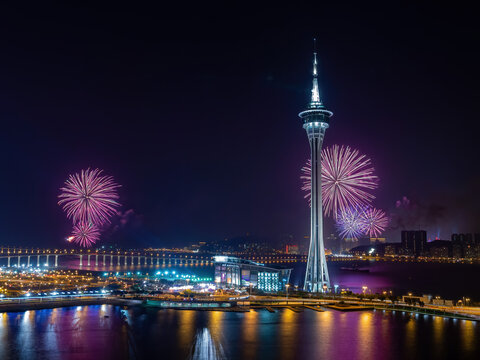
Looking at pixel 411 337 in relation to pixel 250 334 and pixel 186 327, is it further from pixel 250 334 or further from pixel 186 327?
pixel 186 327

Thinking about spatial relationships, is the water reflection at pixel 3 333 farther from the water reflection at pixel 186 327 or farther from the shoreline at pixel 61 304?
the water reflection at pixel 186 327

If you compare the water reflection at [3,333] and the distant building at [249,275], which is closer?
the water reflection at [3,333]

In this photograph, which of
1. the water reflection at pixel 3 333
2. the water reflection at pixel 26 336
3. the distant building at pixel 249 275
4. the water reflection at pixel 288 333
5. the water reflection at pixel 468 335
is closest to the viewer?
the water reflection at pixel 26 336

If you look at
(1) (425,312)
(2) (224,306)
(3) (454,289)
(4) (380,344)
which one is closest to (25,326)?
(2) (224,306)

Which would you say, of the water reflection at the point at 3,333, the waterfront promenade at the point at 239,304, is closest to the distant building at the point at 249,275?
the waterfront promenade at the point at 239,304

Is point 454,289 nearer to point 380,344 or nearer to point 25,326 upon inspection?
point 380,344
